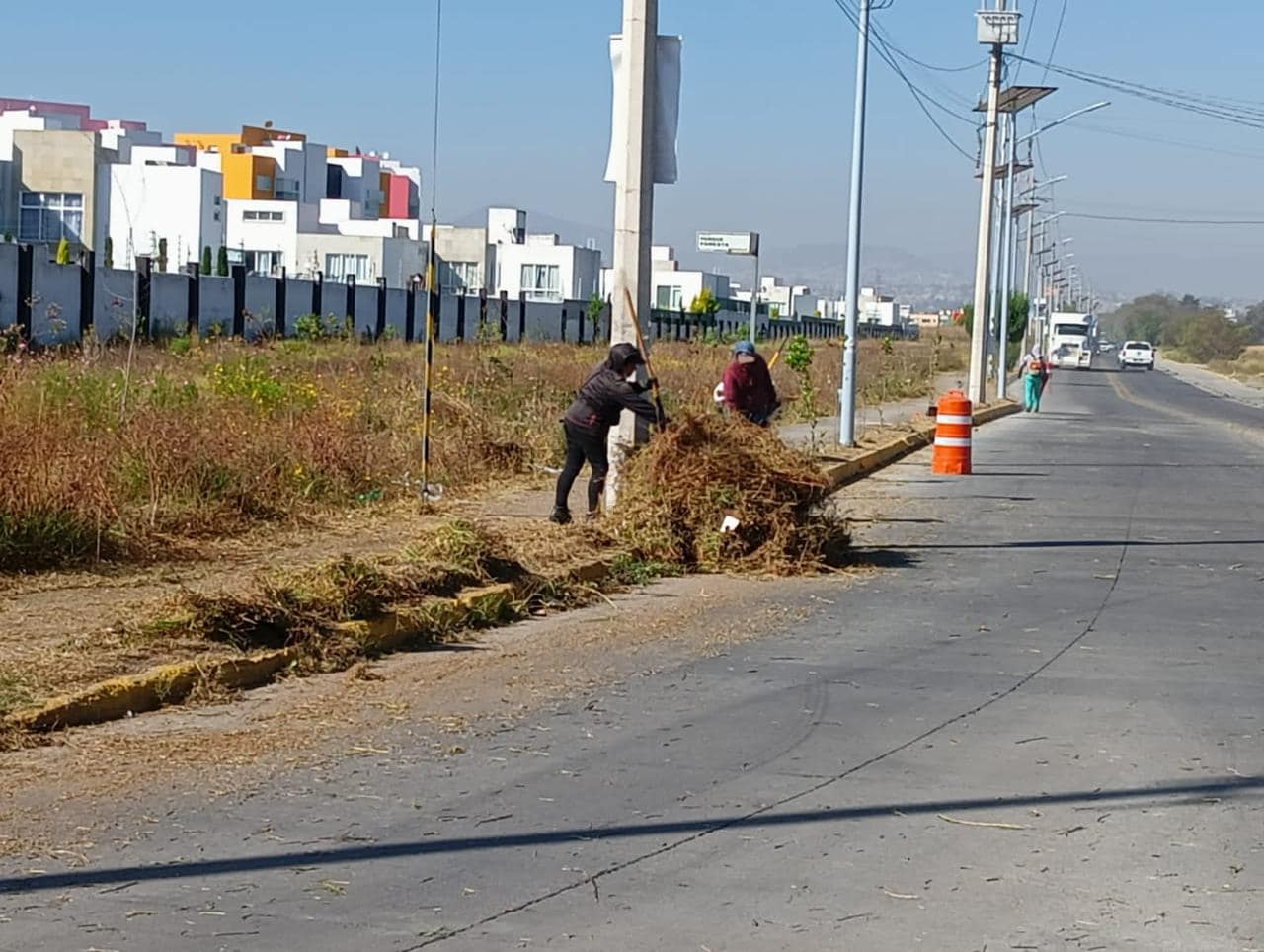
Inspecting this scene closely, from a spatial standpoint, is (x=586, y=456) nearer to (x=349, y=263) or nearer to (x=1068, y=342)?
(x=349, y=263)

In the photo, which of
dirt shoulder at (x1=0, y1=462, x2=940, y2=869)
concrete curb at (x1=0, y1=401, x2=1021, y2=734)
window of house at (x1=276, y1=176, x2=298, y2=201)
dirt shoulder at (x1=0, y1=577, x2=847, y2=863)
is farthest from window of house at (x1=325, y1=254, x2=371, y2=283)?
dirt shoulder at (x1=0, y1=577, x2=847, y2=863)

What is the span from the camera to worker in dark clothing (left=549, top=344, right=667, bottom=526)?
14.8 metres

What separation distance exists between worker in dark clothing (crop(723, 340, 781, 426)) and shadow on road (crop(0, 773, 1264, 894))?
11138 mm

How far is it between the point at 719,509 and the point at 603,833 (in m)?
7.81

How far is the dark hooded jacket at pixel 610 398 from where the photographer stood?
48.4 ft

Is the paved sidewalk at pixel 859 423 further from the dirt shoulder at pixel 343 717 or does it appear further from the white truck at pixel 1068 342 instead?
the white truck at pixel 1068 342

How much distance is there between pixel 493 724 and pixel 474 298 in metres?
→ 60.4

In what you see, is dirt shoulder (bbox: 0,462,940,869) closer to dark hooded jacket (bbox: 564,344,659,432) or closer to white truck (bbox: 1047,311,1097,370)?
dark hooded jacket (bbox: 564,344,659,432)

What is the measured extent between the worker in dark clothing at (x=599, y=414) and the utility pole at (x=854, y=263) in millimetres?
11575

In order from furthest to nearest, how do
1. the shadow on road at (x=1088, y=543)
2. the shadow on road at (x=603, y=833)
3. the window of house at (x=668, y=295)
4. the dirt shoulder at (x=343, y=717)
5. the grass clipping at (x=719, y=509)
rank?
1. the window of house at (x=668, y=295)
2. the shadow on road at (x=1088, y=543)
3. the grass clipping at (x=719, y=509)
4. the dirt shoulder at (x=343, y=717)
5. the shadow on road at (x=603, y=833)

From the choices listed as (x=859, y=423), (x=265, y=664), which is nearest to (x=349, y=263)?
(x=859, y=423)

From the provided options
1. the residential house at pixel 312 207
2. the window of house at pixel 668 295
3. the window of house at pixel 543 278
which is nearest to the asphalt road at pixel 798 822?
the residential house at pixel 312 207

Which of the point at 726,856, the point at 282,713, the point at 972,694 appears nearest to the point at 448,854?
the point at 726,856

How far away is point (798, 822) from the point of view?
677cm
